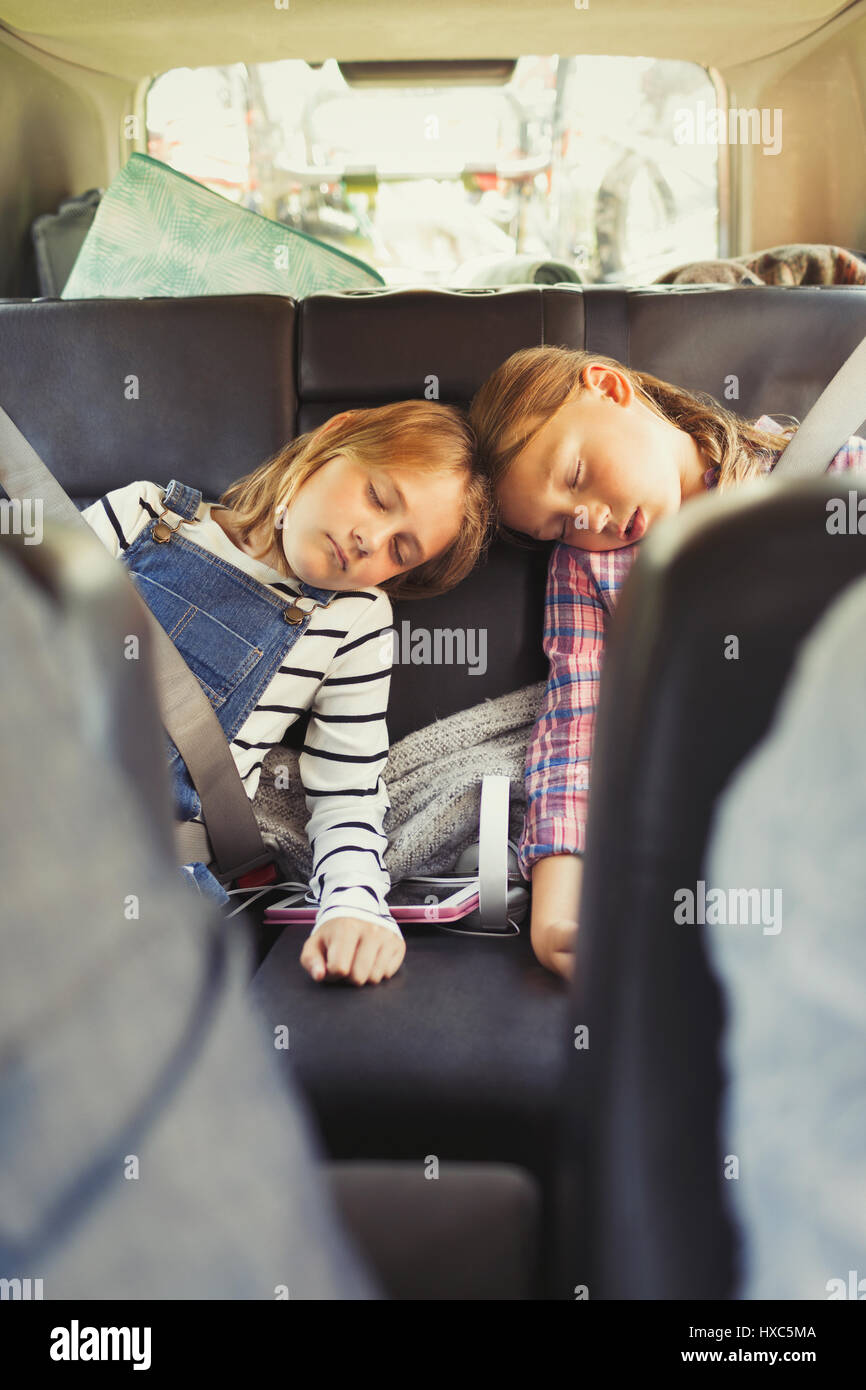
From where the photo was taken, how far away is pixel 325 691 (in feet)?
3.81

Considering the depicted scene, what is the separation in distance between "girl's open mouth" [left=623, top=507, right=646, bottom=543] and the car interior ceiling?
0.48ft

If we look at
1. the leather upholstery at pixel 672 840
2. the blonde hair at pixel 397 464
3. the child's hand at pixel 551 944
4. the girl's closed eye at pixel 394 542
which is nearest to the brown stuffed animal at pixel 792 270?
the blonde hair at pixel 397 464

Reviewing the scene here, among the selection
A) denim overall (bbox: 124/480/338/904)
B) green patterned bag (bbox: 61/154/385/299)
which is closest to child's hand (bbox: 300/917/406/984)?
denim overall (bbox: 124/480/338/904)

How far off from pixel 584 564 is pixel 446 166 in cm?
112

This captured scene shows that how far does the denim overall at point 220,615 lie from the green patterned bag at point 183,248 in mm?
491

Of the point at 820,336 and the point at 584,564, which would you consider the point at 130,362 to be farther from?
the point at 820,336

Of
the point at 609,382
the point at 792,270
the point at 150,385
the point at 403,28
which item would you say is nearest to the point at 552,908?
the point at 609,382

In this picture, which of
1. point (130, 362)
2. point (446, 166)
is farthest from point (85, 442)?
point (446, 166)

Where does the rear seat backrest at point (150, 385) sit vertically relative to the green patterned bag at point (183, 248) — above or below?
below

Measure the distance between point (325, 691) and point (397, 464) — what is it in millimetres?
270

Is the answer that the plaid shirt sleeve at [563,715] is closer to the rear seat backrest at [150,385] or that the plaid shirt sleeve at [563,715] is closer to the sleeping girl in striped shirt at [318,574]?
the sleeping girl in striped shirt at [318,574]

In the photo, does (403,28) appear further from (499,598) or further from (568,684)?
(568,684)

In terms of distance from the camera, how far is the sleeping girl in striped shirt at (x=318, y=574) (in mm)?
1076
